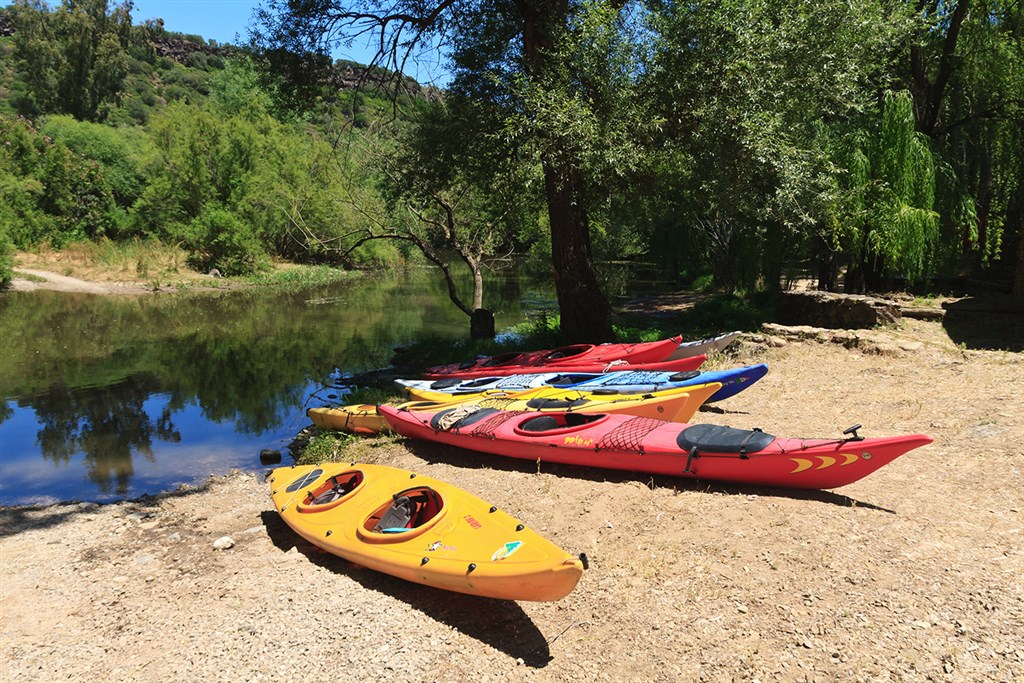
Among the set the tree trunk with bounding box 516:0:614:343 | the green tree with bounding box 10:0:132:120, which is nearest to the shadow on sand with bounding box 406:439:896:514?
the tree trunk with bounding box 516:0:614:343

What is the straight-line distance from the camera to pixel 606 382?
7.99 m

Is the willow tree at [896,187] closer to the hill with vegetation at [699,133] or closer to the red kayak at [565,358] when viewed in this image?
the hill with vegetation at [699,133]

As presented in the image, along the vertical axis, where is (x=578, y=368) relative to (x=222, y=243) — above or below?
below

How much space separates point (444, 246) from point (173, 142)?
21521 mm

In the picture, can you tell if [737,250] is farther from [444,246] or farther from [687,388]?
[687,388]

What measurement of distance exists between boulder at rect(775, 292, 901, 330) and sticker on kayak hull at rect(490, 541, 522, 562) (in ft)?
32.2

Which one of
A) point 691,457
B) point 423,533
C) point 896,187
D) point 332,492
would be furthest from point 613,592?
point 896,187

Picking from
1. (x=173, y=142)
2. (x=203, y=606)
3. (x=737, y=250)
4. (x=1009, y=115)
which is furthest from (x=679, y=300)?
(x=173, y=142)

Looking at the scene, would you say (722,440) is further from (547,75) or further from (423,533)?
(547,75)

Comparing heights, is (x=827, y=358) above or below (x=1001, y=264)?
below

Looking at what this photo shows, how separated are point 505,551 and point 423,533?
788mm

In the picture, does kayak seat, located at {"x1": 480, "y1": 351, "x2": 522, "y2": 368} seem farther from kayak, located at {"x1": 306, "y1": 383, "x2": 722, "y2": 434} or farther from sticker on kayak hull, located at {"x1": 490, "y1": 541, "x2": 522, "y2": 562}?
sticker on kayak hull, located at {"x1": 490, "y1": 541, "x2": 522, "y2": 562}

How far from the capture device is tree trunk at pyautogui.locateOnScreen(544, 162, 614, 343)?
33.5ft

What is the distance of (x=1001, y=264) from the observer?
49.7ft
